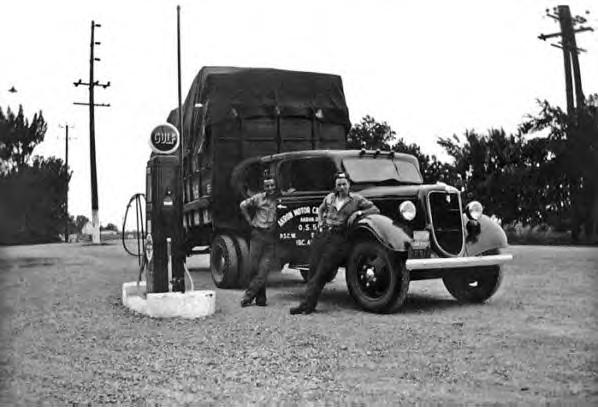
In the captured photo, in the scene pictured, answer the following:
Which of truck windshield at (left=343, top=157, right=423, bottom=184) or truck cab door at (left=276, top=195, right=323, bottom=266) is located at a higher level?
truck windshield at (left=343, top=157, right=423, bottom=184)

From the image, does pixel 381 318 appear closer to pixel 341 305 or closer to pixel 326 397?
pixel 341 305

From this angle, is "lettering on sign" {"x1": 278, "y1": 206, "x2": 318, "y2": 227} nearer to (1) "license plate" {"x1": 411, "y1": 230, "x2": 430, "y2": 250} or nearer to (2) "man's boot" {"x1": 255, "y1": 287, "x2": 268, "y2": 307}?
(2) "man's boot" {"x1": 255, "y1": 287, "x2": 268, "y2": 307}

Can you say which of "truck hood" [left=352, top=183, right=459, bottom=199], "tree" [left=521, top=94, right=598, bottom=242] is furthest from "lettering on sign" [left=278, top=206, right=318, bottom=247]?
"tree" [left=521, top=94, right=598, bottom=242]

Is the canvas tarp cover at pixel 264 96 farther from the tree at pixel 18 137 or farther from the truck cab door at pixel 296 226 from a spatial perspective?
the tree at pixel 18 137

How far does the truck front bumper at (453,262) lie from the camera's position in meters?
7.11

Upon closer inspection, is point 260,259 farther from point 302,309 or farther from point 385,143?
point 385,143

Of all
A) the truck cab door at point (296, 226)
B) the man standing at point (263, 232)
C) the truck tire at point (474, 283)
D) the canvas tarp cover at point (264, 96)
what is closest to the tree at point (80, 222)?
the canvas tarp cover at point (264, 96)

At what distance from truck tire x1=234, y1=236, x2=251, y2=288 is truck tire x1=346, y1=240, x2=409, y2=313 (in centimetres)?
257

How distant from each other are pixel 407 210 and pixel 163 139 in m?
3.03

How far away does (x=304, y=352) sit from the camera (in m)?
5.32

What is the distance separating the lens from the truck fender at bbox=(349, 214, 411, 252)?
7.13 metres

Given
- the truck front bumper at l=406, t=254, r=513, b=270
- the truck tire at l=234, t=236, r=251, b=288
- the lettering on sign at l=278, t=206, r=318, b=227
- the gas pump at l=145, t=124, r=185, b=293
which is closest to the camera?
the truck front bumper at l=406, t=254, r=513, b=270

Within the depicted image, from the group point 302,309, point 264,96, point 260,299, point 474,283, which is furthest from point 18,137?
point 264,96

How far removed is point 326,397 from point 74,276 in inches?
358
